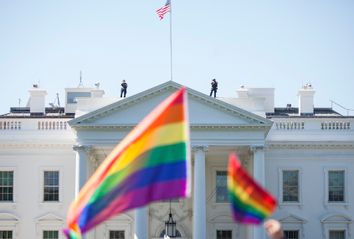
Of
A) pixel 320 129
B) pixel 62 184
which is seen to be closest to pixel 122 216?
pixel 62 184

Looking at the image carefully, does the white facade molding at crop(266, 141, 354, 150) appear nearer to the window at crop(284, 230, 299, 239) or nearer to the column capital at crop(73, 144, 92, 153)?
the window at crop(284, 230, 299, 239)

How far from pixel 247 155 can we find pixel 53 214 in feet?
33.5

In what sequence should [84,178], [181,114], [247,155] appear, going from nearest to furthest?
[181,114] < [84,178] < [247,155]

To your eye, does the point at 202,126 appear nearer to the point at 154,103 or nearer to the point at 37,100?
the point at 154,103

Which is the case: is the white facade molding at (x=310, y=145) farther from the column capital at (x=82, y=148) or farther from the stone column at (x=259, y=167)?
the column capital at (x=82, y=148)

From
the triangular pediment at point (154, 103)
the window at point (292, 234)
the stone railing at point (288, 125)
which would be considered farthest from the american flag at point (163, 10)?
the window at point (292, 234)

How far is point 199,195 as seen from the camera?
132 ft

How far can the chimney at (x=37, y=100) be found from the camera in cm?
4828

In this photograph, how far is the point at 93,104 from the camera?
140 feet

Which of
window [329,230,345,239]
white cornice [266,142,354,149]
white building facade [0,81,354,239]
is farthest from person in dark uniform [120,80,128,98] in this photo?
window [329,230,345,239]

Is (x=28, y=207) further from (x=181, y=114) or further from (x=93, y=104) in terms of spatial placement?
(x=181, y=114)

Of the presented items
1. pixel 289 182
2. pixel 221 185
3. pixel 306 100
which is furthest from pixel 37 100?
pixel 306 100

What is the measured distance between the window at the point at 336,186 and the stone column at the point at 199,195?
25.4 ft

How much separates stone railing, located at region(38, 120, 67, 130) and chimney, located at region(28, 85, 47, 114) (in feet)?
12.9
